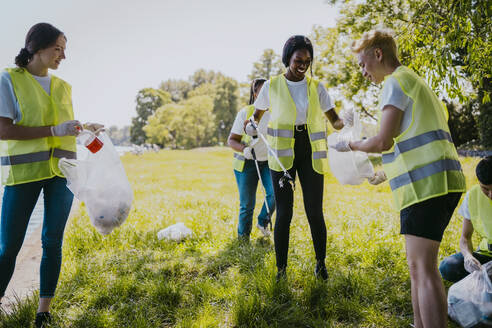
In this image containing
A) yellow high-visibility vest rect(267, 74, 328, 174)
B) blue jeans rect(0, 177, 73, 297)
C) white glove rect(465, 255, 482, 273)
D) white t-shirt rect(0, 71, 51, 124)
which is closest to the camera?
white t-shirt rect(0, 71, 51, 124)

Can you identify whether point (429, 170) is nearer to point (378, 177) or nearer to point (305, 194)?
point (378, 177)

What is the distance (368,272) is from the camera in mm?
3121

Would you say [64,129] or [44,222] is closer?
[64,129]

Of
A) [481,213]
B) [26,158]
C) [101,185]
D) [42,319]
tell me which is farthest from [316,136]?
[42,319]

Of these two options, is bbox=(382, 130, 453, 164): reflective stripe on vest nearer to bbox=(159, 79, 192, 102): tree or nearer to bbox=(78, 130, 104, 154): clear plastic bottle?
bbox=(78, 130, 104, 154): clear plastic bottle

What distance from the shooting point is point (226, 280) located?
3.02m

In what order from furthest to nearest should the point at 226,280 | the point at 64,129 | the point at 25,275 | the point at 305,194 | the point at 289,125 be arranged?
the point at 25,275
the point at 226,280
the point at 305,194
the point at 289,125
the point at 64,129

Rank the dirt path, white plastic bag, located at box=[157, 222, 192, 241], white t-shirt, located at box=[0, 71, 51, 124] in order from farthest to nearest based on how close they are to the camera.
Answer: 1. white plastic bag, located at box=[157, 222, 192, 241]
2. the dirt path
3. white t-shirt, located at box=[0, 71, 51, 124]

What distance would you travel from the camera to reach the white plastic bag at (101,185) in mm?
2277

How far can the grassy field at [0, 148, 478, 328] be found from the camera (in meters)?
2.40

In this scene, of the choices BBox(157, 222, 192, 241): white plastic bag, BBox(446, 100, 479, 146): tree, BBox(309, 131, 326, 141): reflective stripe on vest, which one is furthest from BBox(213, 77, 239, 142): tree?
BBox(309, 131, 326, 141): reflective stripe on vest

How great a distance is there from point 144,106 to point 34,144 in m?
63.7

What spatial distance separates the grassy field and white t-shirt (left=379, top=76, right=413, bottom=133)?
149 centimetres

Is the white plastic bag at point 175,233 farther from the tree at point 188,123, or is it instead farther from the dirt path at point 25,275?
the tree at point 188,123
